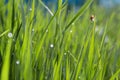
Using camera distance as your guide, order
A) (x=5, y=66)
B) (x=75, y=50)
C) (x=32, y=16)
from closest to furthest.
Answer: (x=5, y=66) → (x=32, y=16) → (x=75, y=50)

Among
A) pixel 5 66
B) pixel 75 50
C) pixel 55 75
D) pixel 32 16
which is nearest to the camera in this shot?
pixel 5 66

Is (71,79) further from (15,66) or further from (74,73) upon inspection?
(15,66)

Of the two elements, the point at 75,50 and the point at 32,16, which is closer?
the point at 32,16

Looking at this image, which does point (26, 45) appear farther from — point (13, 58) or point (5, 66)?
point (5, 66)

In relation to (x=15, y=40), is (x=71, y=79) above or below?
below

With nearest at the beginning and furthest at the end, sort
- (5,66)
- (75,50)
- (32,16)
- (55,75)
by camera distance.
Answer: (5,66) → (55,75) → (32,16) → (75,50)

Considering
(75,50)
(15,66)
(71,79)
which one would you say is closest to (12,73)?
(15,66)

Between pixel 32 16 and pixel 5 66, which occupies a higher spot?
pixel 32 16

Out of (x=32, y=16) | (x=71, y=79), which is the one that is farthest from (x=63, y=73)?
(x=32, y=16)

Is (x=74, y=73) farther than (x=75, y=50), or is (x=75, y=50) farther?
(x=75, y=50)
